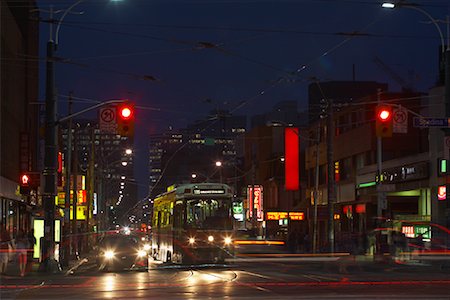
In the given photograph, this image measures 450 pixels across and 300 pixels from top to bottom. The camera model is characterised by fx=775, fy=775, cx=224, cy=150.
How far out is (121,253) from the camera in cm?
3234

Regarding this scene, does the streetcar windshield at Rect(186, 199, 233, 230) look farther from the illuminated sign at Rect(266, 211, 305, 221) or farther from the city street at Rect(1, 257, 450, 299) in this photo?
the illuminated sign at Rect(266, 211, 305, 221)

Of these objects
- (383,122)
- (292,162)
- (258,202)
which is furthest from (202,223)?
(258,202)

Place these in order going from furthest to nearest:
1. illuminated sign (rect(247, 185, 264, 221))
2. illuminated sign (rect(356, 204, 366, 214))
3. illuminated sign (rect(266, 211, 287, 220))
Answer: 1. illuminated sign (rect(247, 185, 264, 221))
2. illuminated sign (rect(266, 211, 287, 220))
3. illuminated sign (rect(356, 204, 366, 214))

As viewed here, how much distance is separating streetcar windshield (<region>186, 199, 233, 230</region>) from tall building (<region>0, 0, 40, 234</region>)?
14.7 m

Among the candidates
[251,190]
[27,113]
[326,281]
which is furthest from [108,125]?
[251,190]

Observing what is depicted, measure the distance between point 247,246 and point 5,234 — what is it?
92.9 feet

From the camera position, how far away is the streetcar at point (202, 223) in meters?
34.0

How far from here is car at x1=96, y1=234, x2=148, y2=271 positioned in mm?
32219

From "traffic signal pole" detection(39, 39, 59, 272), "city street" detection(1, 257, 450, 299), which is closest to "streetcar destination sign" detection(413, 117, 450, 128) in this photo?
"city street" detection(1, 257, 450, 299)

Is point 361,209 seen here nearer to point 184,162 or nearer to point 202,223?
point 202,223

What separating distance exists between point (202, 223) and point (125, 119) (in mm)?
8226

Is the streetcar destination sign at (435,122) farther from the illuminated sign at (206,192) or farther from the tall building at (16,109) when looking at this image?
the tall building at (16,109)

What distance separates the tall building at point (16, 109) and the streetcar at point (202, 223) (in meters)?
14.3

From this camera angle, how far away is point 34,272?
107 ft
